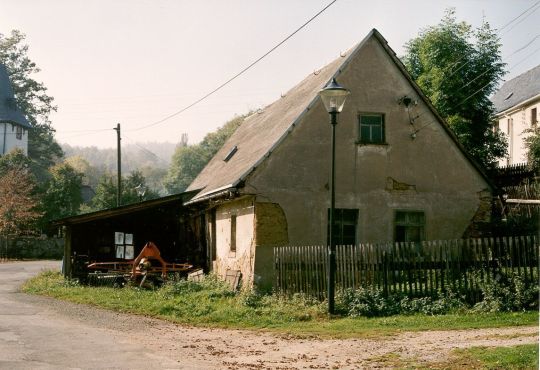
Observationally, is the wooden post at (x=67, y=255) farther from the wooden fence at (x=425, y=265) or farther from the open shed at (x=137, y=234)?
the wooden fence at (x=425, y=265)

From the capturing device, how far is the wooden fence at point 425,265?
1405 centimetres

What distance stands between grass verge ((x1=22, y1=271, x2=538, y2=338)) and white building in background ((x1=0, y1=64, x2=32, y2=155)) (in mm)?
57415

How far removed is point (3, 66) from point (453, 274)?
227 feet

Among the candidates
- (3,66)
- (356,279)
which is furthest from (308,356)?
(3,66)

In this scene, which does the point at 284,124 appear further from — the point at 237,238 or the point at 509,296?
the point at 509,296

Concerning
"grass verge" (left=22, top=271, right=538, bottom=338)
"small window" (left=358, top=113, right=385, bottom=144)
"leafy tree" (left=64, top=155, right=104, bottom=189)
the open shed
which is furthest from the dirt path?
"leafy tree" (left=64, top=155, right=104, bottom=189)

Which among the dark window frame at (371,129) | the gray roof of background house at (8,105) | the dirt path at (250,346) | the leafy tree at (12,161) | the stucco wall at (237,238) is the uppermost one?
the gray roof of background house at (8,105)

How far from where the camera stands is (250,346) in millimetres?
10969

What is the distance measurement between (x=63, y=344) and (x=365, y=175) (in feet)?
34.9

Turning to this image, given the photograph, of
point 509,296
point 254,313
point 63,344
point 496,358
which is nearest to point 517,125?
point 509,296

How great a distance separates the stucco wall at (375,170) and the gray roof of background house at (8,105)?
6173 cm

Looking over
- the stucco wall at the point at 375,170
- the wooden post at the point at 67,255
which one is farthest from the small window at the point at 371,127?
the wooden post at the point at 67,255

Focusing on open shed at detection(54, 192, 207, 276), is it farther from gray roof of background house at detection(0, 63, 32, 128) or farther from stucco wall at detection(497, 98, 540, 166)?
gray roof of background house at detection(0, 63, 32, 128)

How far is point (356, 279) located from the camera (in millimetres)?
14977
